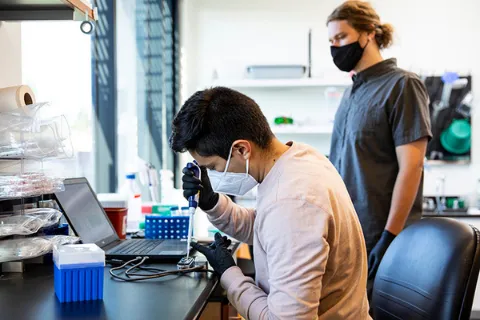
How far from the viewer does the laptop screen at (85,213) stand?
4.93 ft

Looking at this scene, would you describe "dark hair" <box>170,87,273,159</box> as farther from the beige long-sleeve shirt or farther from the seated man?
the beige long-sleeve shirt

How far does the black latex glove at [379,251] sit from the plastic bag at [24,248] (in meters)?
1.12

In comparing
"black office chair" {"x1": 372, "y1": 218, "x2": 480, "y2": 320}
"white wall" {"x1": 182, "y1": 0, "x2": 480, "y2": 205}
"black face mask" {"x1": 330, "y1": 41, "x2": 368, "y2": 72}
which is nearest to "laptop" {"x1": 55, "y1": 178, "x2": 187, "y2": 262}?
"black office chair" {"x1": 372, "y1": 218, "x2": 480, "y2": 320}

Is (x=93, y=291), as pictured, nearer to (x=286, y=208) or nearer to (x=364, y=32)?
(x=286, y=208)

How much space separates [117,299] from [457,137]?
3590 mm

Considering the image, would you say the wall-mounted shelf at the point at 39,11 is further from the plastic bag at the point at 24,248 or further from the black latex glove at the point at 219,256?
the black latex glove at the point at 219,256

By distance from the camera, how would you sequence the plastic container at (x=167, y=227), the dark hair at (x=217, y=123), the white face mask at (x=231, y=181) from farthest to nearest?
the plastic container at (x=167, y=227), the white face mask at (x=231, y=181), the dark hair at (x=217, y=123)

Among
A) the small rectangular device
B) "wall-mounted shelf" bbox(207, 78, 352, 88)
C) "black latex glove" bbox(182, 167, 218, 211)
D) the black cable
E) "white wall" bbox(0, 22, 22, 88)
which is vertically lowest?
the black cable

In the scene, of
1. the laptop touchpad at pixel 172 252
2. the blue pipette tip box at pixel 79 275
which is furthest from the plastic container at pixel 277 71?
the blue pipette tip box at pixel 79 275

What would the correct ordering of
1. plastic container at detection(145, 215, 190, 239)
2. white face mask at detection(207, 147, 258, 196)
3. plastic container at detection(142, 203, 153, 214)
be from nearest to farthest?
white face mask at detection(207, 147, 258, 196)
plastic container at detection(145, 215, 190, 239)
plastic container at detection(142, 203, 153, 214)

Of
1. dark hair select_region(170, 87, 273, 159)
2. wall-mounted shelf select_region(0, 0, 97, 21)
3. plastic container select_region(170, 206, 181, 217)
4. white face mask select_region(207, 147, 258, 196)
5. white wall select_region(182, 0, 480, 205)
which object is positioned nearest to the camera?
dark hair select_region(170, 87, 273, 159)

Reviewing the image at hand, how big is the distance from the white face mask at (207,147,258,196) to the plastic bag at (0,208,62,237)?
0.42 meters

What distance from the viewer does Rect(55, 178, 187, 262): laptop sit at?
1446mm

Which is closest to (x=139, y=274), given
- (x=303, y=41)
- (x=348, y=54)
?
(x=348, y=54)
